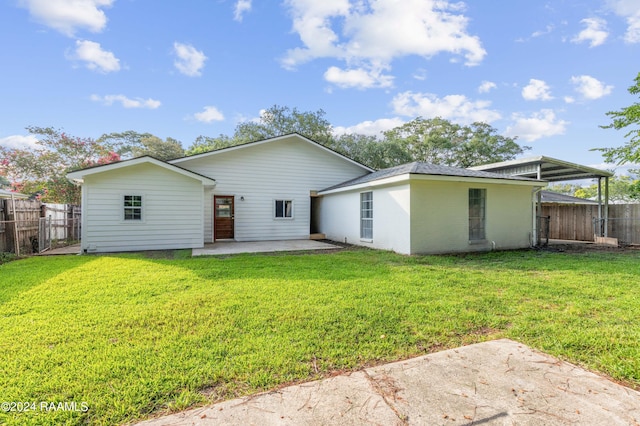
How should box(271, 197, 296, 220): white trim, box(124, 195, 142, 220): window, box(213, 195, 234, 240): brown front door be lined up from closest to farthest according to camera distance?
box(124, 195, 142, 220): window < box(213, 195, 234, 240): brown front door < box(271, 197, 296, 220): white trim

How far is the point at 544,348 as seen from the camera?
9.09ft

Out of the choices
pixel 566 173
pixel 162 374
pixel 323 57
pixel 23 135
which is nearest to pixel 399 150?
pixel 323 57

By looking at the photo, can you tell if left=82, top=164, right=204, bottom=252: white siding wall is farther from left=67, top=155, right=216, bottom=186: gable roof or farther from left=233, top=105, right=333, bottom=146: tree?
left=233, top=105, right=333, bottom=146: tree

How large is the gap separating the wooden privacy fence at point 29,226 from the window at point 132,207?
2.92 meters

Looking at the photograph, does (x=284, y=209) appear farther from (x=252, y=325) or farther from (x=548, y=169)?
(x=548, y=169)

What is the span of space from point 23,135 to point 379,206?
74.8 ft

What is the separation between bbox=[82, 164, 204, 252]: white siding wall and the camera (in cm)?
918

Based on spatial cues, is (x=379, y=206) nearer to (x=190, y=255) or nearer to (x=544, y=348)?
(x=190, y=255)

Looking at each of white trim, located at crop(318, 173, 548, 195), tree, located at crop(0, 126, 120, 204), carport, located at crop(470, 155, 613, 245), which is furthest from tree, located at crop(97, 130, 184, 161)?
carport, located at crop(470, 155, 613, 245)

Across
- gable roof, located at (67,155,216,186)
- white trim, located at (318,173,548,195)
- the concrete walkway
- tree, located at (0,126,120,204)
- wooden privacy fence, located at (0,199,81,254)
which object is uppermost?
tree, located at (0,126,120,204)

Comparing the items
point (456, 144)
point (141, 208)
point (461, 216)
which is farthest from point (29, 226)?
point (456, 144)

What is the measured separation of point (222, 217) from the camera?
1249 cm

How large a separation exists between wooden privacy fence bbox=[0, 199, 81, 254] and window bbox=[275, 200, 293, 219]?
322 inches

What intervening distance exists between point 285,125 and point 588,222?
21611 millimetres
